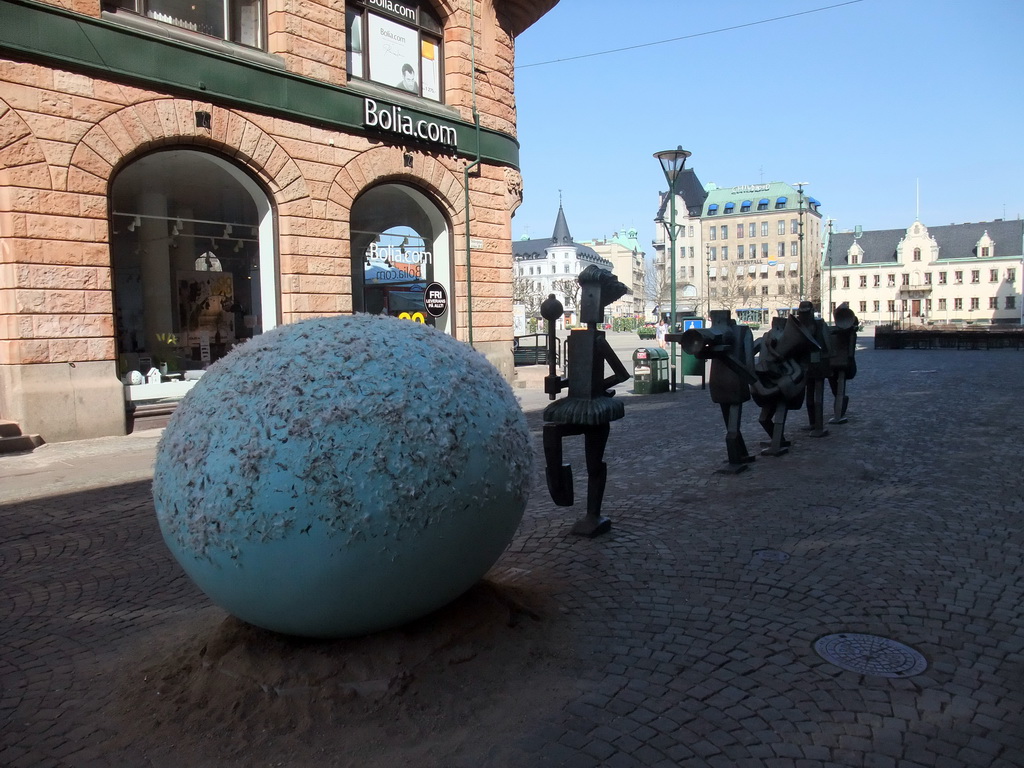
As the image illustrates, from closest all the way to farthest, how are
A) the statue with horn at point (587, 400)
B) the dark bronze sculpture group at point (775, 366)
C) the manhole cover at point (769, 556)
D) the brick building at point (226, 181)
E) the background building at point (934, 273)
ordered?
1. the manhole cover at point (769, 556)
2. the statue with horn at point (587, 400)
3. the dark bronze sculpture group at point (775, 366)
4. the brick building at point (226, 181)
5. the background building at point (934, 273)

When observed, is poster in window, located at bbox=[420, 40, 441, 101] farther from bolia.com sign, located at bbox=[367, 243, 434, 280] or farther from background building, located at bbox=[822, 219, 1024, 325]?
background building, located at bbox=[822, 219, 1024, 325]

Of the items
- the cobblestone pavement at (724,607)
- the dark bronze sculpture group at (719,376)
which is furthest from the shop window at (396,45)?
the cobblestone pavement at (724,607)

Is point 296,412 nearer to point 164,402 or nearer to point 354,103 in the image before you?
point 164,402

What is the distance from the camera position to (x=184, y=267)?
1534 cm

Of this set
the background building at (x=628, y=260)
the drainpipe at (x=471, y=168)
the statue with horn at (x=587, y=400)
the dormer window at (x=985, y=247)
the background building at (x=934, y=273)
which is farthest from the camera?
the background building at (x=628, y=260)

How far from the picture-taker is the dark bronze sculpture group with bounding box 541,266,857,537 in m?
5.67

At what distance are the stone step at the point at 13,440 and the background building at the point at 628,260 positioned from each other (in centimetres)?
14298

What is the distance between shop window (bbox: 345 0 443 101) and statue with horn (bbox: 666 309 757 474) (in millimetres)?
10927

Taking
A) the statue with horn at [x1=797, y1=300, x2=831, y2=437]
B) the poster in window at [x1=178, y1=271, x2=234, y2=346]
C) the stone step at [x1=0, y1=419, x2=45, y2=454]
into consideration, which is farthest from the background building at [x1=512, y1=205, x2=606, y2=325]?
the stone step at [x1=0, y1=419, x2=45, y2=454]

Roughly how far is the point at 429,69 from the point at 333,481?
1615 centimetres

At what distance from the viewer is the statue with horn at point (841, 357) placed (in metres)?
12.0

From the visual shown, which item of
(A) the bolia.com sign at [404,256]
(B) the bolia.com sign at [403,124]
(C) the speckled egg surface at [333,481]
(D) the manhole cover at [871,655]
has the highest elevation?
(B) the bolia.com sign at [403,124]

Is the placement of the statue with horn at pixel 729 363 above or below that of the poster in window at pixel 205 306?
below

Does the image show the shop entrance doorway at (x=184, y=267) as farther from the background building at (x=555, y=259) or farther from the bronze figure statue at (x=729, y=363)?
the background building at (x=555, y=259)
